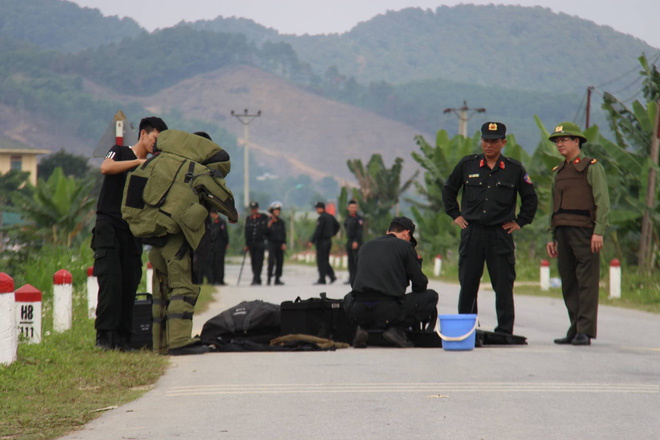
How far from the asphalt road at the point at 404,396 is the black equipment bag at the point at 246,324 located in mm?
763

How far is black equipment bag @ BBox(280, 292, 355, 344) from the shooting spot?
10.1 metres

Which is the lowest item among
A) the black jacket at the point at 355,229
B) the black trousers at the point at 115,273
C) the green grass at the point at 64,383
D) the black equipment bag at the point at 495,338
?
the green grass at the point at 64,383

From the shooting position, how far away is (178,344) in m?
9.15

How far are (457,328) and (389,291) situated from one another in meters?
0.76

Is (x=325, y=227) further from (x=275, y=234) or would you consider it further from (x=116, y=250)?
(x=116, y=250)

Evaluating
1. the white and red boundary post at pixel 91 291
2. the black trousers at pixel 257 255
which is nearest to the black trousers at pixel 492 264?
the white and red boundary post at pixel 91 291

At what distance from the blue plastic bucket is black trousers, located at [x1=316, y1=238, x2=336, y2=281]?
1725cm

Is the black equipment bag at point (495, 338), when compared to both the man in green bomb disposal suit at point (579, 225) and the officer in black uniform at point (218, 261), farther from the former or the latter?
the officer in black uniform at point (218, 261)

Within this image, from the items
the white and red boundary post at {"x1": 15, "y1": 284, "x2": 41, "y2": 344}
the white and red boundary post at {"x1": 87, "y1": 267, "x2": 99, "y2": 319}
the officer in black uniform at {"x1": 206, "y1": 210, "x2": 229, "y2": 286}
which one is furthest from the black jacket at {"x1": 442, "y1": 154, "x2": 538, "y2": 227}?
the officer in black uniform at {"x1": 206, "y1": 210, "x2": 229, "y2": 286}

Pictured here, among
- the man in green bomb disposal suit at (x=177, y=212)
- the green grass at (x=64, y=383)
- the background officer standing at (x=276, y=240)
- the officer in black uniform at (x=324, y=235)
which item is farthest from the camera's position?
the background officer standing at (x=276, y=240)

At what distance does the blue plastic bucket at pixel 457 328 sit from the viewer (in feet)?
30.9

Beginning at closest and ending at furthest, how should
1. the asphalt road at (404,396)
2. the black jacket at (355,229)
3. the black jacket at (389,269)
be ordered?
1. the asphalt road at (404,396)
2. the black jacket at (389,269)
3. the black jacket at (355,229)

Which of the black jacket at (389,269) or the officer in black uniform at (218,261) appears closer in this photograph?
the black jacket at (389,269)

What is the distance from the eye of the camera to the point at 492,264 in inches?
400
